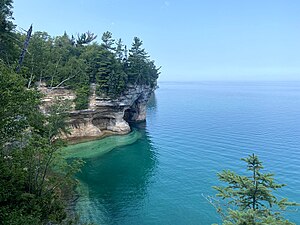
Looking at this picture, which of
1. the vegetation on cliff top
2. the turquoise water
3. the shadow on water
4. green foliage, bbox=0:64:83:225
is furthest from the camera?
the turquoise water

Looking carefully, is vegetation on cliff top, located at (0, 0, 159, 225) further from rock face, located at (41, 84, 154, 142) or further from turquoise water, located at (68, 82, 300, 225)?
turquoise water, located at (68, 82, 300, 225)

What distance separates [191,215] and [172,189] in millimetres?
4410

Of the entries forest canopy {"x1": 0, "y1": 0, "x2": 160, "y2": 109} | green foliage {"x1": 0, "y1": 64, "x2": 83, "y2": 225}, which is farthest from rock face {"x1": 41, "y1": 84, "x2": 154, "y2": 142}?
green foliage {"x1": 0, "y1": 64, "x2": 83, "y2": 225}

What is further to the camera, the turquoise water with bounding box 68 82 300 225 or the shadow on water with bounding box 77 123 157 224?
the turquoise water with bounding box 68 82 300 225

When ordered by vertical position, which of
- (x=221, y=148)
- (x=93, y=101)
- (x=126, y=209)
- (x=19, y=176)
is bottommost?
(x=126, y=209)

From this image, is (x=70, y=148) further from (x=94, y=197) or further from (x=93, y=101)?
(x=94, y=197)

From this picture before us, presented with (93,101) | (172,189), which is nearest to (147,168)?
(172,189)

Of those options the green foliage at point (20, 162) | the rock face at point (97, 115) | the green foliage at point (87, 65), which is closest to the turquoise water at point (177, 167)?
the rock face at point (97, 115)

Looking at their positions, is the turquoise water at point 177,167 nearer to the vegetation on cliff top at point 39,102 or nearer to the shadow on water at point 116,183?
the shadow on water at point 116,183

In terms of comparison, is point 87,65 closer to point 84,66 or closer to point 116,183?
point 84,66

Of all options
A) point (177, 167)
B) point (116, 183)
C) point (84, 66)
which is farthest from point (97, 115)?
point (177, 167)

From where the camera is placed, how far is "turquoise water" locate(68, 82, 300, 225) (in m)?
18.4

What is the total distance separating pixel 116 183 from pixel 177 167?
25.2 feet

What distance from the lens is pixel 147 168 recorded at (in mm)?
27578
